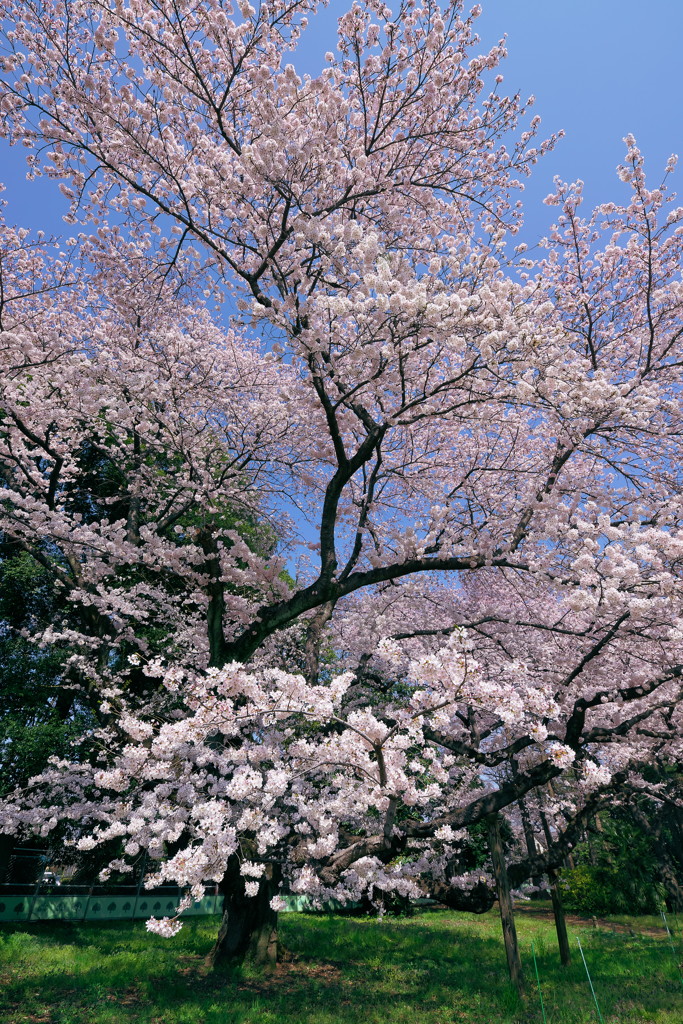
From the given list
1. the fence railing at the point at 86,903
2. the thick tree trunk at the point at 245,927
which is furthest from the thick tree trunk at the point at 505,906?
the fence railing at the point at 86,903

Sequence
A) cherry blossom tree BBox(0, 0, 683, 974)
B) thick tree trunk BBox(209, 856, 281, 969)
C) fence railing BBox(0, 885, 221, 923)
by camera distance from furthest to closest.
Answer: fence railing BBox(0, 885, 221, 923), thick tree trunk BBox(209, 856, 281, 969), cherry blossom tree BBox(0, 0, 683, 974)

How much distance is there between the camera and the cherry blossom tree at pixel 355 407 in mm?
5438

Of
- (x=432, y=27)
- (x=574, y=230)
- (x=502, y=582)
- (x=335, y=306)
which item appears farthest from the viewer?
(x=502, y=582)

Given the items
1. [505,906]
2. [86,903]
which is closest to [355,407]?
[505,906]

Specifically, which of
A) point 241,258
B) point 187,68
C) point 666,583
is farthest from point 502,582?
point 187,68

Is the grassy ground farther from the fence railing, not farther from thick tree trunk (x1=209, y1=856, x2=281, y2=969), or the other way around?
the fence railing

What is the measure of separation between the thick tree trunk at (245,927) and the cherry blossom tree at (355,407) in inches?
2.6

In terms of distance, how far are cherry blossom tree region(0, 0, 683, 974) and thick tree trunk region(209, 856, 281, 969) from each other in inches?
2.6

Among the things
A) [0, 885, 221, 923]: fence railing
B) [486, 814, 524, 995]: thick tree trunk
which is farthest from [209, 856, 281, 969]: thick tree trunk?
[0, 885, 221, 923]: fence railing

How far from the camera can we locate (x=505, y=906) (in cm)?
721

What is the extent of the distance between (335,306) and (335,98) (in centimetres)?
336

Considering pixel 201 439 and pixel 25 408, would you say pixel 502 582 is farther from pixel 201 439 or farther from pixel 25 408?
pixel 25 408

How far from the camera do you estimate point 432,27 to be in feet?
21.3

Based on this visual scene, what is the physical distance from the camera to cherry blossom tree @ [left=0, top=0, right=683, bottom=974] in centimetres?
544
